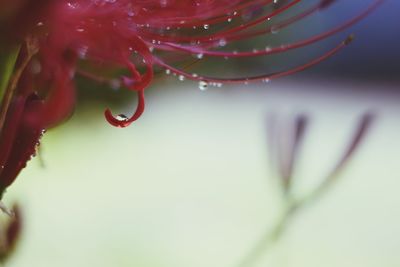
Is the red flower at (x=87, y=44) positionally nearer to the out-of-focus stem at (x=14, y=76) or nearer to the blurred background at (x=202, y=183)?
the out-of-focus stem at (x=14, y=76)

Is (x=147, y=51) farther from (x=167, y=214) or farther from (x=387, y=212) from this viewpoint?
(x=387, y=212)

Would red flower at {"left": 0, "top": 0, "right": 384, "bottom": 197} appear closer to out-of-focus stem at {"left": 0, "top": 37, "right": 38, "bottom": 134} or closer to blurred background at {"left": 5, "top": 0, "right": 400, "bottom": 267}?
out-of-focus stem at {"left": 0, "top": 37, "right": 38, "bottom": 134}

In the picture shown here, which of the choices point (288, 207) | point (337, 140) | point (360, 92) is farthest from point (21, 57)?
point (360, 92)

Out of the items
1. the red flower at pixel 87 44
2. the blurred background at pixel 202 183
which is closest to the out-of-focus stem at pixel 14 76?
the red flower at pixel 87 44

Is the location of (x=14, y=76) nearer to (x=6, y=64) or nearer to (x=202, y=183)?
(x=6, y=64)

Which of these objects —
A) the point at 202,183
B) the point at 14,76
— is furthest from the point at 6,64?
the point at 202,183
